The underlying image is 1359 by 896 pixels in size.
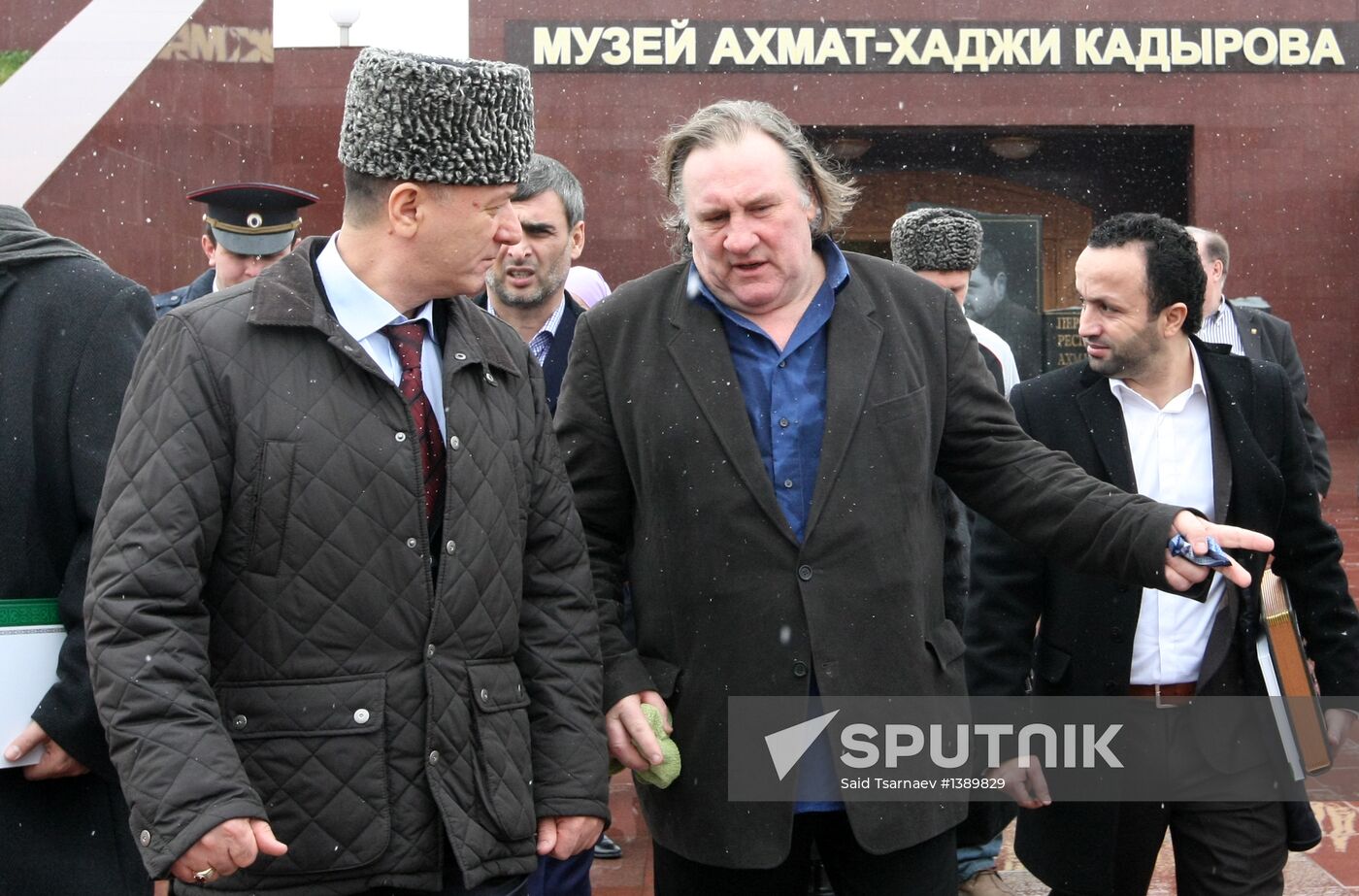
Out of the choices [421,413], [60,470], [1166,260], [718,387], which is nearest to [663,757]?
[718,387]

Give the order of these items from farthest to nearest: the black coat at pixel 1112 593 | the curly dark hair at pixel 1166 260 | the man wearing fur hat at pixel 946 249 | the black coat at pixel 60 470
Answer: the man wearing fur hat at pixel 946 249, the curly dark hair at pixel 1166 260, the black coat at pixel 1112 593, the black coat at pixel 60 470

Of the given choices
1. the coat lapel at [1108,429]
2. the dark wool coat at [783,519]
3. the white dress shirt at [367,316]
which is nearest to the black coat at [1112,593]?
the coat lapel at [1108,429]

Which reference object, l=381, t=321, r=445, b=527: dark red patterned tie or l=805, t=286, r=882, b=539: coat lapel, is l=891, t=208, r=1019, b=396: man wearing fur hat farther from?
l=381, t=321, r=445, b=527: dark red patterned tie

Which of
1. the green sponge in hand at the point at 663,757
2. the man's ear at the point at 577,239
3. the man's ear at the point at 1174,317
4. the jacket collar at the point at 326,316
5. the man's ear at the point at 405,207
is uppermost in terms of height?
the man's ear at the point at 577,239

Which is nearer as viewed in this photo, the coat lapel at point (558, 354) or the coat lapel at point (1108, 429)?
the coat lapel at point (1108, 429)

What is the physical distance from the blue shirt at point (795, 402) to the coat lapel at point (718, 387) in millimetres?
33

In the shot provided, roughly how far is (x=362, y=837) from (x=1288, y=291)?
1775 centimetres

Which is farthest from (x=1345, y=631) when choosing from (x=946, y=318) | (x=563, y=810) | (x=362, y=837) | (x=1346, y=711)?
(x=362, y=837)

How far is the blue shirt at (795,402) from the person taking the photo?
2.87 metres

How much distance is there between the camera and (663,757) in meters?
2.81

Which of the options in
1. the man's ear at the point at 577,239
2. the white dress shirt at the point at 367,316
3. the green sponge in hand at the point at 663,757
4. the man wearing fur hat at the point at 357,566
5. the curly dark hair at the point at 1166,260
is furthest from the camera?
the man's ear at the point at 577,239

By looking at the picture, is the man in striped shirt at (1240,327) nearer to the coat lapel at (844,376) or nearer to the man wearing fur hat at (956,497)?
the man wearing fur hat at (956,497)

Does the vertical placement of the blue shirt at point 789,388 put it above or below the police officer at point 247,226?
below

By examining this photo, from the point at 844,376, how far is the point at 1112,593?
102 centimetres
